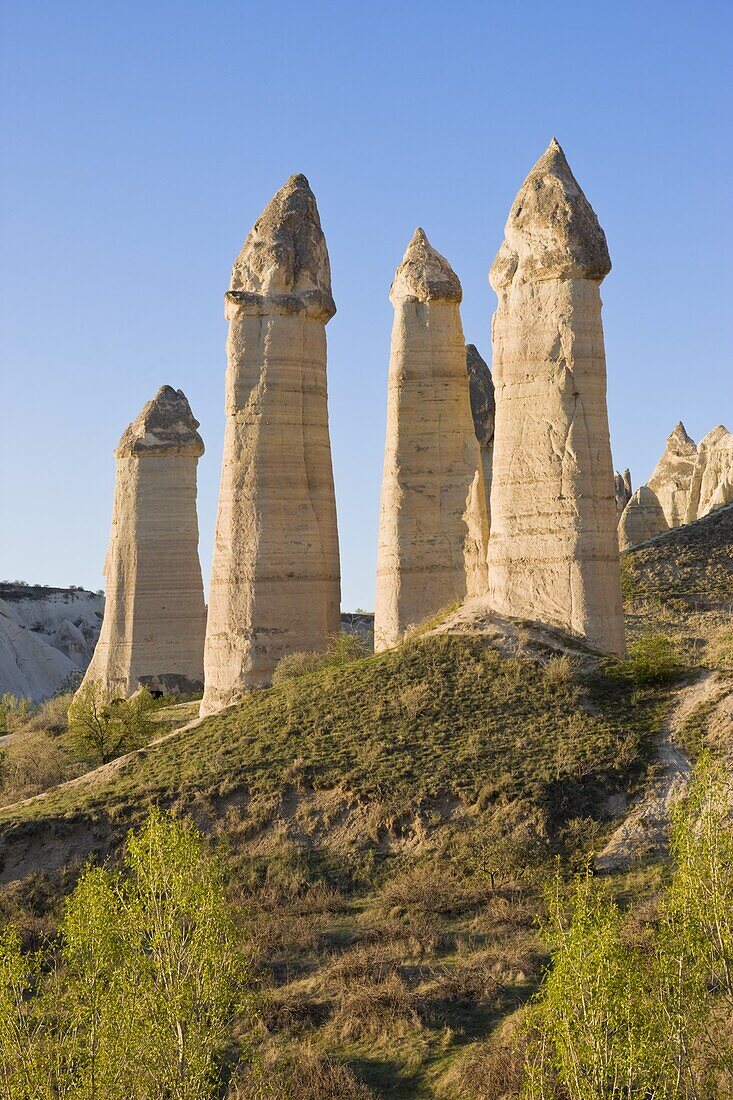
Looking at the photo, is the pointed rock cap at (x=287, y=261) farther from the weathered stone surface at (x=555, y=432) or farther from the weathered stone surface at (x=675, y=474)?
the weathered stone surface at (x=675, y=474)

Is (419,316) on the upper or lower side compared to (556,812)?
upper

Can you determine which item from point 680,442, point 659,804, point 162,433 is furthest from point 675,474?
point 659,804

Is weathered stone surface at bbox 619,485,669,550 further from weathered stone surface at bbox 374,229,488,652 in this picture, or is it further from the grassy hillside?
the grassy hillside

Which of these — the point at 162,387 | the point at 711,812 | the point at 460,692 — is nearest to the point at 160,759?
the point at 460,692

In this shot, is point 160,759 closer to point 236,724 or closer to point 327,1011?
point 236,724

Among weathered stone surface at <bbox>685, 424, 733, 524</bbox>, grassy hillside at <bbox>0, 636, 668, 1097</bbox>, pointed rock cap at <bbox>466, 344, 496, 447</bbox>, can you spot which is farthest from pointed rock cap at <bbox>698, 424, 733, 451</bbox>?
grassy hillside at <bbox>0, 636, 668, 1097</bbox>

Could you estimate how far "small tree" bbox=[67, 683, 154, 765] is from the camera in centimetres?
3009

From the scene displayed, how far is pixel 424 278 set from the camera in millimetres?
30719

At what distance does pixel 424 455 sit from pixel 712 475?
1076 inches

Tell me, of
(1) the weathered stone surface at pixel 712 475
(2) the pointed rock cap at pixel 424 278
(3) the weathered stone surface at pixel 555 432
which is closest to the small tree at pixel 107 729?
(3) the weathered stone surface at pixel 555 432

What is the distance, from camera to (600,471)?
24234 mm

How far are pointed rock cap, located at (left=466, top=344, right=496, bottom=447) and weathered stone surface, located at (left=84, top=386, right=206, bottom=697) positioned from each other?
7582 mm

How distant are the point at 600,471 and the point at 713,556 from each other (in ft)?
46.4

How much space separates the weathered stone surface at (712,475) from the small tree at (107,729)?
24.1 meters
